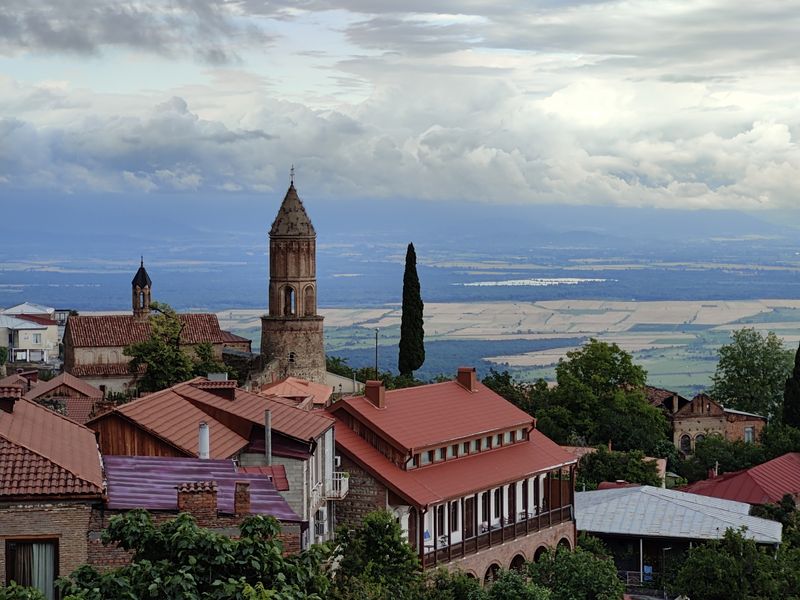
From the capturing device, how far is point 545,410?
8094 centimetres

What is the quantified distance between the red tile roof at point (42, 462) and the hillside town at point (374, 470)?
0.15 feet

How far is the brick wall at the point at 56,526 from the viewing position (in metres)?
22.3

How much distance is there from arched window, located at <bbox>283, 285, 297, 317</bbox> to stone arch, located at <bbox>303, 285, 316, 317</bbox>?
0.63 metres

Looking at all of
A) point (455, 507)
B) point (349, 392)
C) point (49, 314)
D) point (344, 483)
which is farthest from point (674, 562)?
point (49, 314)

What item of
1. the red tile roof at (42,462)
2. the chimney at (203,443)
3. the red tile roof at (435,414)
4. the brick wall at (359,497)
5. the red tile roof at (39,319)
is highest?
the red tile roof at (42,462)

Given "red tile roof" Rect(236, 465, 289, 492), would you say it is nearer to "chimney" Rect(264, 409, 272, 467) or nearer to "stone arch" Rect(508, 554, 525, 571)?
"chimney" Rect(264, 409, 272, 467)

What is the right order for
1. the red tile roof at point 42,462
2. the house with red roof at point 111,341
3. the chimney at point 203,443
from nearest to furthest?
1. the red tile roof at point 42,462
2. the chimney at point 203,443
3. the house with red roof at point 111,341

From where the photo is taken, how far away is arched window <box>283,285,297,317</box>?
93.7 meters

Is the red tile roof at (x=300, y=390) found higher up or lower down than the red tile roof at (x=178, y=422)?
lower down

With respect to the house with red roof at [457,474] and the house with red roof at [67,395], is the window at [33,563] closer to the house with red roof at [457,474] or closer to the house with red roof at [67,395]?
the house with red roof at [457,474]

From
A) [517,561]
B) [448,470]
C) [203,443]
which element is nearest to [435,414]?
[448,470]

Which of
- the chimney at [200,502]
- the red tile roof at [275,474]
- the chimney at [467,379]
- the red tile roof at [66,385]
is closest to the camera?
the chimney at [200,502]

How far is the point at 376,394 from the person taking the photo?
159ft

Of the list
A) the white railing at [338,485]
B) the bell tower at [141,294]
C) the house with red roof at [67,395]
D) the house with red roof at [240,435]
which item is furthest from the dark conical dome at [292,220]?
the house with red roof at [240,435]
